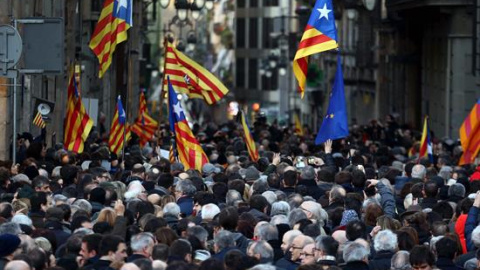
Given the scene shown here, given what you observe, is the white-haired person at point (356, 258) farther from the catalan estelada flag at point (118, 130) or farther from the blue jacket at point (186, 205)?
the catalan estelada flag at point (118, 130)

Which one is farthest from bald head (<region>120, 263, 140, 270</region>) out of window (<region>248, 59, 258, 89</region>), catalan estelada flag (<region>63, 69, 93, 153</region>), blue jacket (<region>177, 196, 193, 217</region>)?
window (<region>248, 59, 258, 89</region>)

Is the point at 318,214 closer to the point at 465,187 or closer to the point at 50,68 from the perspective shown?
the point at 465,187

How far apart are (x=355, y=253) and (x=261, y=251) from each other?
0.72 meters

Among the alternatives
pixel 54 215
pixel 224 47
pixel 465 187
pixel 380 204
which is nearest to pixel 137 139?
pixel 465 187

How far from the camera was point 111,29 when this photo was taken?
2806cm

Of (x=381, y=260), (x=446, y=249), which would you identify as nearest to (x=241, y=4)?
(x=381, y=260)

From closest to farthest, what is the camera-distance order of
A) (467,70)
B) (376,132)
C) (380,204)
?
1. (380,204)
2. (376,132)
3. (467,70)

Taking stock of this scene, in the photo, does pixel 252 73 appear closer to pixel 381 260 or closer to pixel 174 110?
pixel 174 110

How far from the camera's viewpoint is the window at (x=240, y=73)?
107 metres

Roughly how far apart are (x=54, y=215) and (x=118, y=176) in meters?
7.13

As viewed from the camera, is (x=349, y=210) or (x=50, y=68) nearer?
(x=349, y=210)

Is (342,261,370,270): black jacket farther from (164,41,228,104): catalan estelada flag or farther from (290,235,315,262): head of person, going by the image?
(164,41,228,104): catalan estelada flag

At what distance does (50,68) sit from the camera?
23.1 metres

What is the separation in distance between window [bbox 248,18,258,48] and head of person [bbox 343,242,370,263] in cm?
9045
